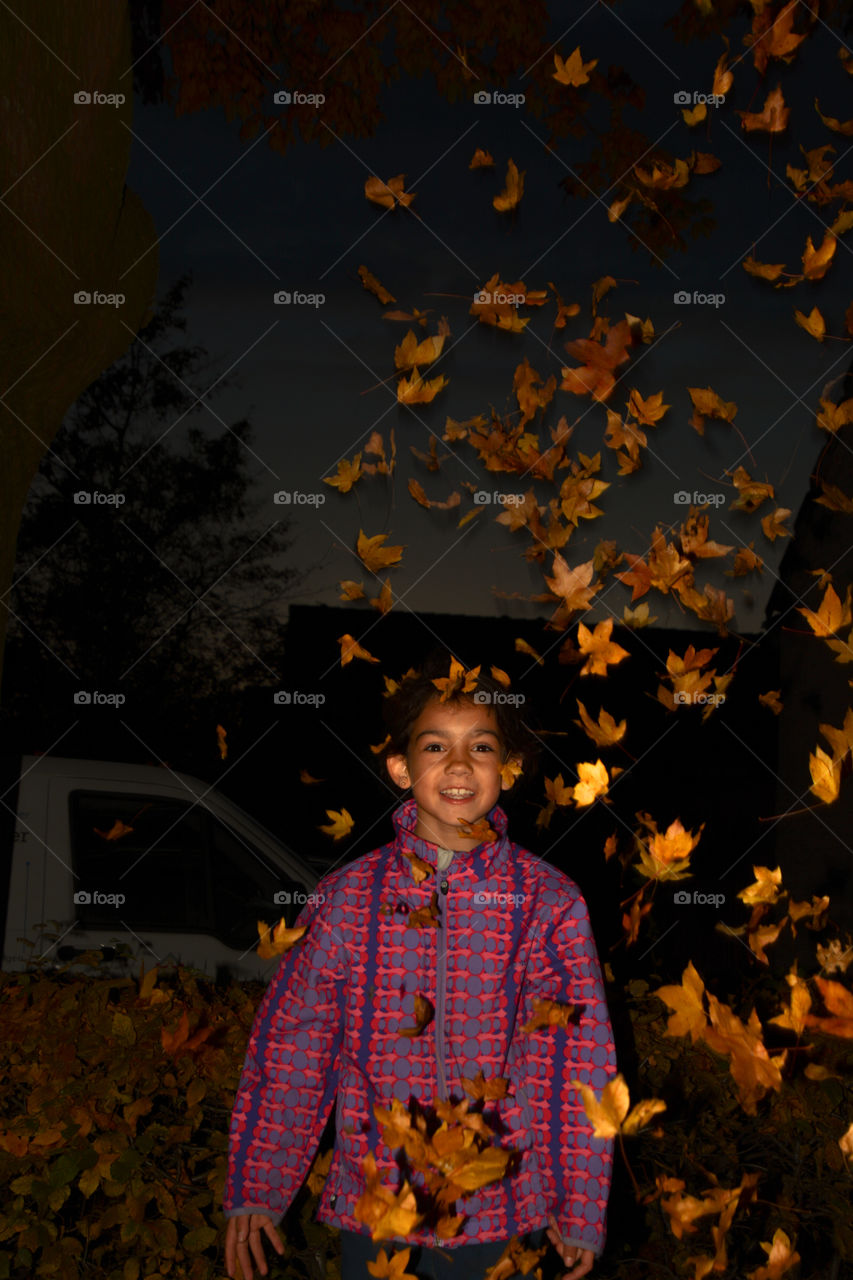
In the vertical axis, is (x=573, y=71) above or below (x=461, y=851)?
above

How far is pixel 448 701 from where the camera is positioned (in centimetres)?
256

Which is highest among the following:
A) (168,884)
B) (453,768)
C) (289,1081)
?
(168,884)

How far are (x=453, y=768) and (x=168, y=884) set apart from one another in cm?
→ 322

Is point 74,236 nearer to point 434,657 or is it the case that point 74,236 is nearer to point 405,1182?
point 434,657

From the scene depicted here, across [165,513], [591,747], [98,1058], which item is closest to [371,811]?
[591,747]

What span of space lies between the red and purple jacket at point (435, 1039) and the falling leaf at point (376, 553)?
1.91 meters

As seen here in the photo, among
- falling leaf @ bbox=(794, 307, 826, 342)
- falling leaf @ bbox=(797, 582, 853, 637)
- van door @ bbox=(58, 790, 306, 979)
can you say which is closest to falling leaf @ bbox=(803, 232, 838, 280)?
falling leaf @ bbox=(794, 307, 826, 342)

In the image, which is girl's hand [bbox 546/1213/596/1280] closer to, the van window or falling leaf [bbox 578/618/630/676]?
falling leaf [bbox 578/618/630/676]

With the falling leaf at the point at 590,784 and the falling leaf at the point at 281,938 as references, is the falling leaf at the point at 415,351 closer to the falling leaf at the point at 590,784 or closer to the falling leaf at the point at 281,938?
the falling leaf at the point at 590,784

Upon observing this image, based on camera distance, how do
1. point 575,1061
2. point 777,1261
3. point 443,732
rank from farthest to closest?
1. point 443,732
2. point 777,1261
3. point 575,1061

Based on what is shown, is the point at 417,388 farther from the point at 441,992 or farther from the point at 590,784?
the point at 441,992

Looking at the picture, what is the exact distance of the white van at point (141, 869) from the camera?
16.8 ft

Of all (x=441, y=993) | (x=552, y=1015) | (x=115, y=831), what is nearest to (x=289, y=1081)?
(x=441, y=993)

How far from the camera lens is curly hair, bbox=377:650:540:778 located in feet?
8.55
